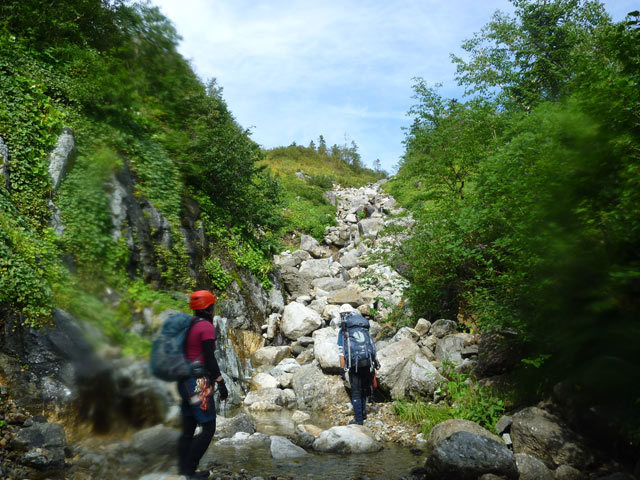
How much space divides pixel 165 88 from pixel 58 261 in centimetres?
103

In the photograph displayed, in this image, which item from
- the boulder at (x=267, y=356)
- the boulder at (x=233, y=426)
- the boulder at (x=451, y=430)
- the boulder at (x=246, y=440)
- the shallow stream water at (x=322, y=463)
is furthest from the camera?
the boulder at (x=267, y=356)

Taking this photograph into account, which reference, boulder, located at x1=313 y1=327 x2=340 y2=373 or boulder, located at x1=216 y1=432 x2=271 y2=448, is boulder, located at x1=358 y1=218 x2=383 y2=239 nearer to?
boulder, located at x1=313 y1=327 x2=340 y2=373

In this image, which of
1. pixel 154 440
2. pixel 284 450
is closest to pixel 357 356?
pixel 284 450

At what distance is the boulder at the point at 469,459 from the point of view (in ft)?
17.3

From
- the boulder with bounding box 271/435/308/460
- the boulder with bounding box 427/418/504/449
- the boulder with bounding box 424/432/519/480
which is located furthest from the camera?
the boulder with bounding box 271/435/308/460

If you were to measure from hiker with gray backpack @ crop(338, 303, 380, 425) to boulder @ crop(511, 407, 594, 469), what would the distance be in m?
2.92

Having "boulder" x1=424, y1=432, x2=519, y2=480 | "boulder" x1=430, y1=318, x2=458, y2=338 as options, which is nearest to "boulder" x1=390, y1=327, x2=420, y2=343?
"boulder" x1=430, y1=318, x2=458, y2=338

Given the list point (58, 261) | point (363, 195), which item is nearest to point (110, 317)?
point (58, 261)

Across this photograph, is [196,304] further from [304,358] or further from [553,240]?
[304,358]

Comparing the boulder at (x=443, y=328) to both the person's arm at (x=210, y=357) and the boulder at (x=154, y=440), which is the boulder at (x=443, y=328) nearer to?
the person's arm at (x=210, y=357)

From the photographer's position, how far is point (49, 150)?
2010 millimetres

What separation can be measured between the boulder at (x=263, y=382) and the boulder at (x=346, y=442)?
390 cm

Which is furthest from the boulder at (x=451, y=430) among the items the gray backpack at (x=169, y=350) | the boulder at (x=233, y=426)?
the gray backpack at (x=169, y=350)

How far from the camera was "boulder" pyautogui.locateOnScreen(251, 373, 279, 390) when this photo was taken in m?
11.0
